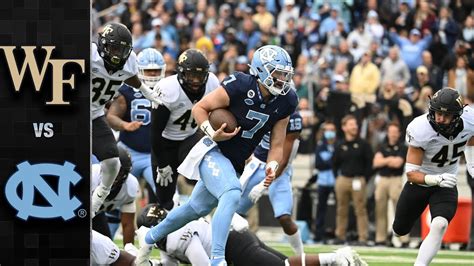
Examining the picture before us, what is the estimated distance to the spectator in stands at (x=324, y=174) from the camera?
15.8 m

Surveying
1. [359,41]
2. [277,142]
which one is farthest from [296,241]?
[359,41]

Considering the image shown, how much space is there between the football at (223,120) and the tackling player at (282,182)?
219 cm

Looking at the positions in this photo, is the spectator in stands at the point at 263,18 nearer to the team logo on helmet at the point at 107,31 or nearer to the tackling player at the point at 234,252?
the team logo on helmet at the point at 107,31

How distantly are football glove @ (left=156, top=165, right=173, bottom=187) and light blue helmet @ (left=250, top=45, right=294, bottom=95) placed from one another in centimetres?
224

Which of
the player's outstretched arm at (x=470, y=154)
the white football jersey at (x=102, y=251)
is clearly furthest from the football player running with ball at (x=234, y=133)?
the player's outstretched arm at (x=470, y=154)

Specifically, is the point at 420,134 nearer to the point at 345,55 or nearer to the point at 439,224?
the point at 439,224

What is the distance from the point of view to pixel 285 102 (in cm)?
858

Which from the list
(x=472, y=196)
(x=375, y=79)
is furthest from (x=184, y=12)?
(x=472, y=196)

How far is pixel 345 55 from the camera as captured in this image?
59.6 feet

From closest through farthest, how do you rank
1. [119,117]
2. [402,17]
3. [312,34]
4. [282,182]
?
[282,182], [119,117], [402,17], [312,34]

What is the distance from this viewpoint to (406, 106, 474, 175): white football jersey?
9.41 meters

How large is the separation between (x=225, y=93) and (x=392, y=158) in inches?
289

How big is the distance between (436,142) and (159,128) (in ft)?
8.57

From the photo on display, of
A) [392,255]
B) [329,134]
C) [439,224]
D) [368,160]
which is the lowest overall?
[392,255]
